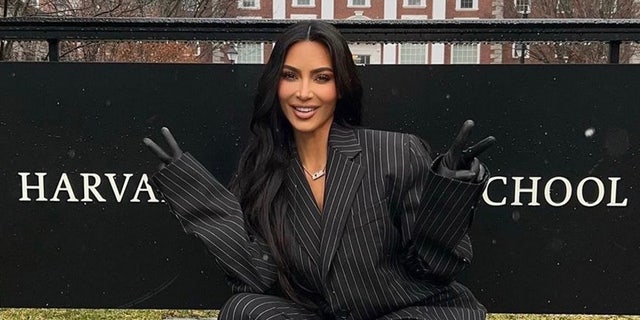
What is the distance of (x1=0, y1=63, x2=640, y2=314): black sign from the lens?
10.4 feet

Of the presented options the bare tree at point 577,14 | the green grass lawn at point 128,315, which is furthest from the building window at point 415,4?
the green grass lawn at point 128,315

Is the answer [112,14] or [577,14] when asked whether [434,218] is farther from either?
[577,14]

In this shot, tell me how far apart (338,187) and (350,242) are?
18 cm

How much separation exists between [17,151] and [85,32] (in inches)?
25.8

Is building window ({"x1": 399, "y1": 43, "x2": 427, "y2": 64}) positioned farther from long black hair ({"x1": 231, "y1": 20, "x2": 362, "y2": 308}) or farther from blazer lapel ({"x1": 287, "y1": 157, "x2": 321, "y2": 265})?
blazer lapel ({"x1": 287, "y1": 157, "x2": 321, "y2": 265})

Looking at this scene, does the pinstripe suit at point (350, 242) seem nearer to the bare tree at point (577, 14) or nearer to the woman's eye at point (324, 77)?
the woman's eye at point (324, 77)

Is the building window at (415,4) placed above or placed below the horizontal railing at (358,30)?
above

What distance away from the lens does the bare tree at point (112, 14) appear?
8469 millimetres

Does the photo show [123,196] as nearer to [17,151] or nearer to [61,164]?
[61,164]

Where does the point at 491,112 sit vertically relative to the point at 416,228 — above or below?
above

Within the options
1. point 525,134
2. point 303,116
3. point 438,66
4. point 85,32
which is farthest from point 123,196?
point 525,134

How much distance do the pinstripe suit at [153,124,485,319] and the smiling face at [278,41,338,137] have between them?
0.12 meters

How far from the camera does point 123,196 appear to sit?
129 inches

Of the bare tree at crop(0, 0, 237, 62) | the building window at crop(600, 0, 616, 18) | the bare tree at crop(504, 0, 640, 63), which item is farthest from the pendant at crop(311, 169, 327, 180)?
the building window at crop(600, 0, 616, 18)
